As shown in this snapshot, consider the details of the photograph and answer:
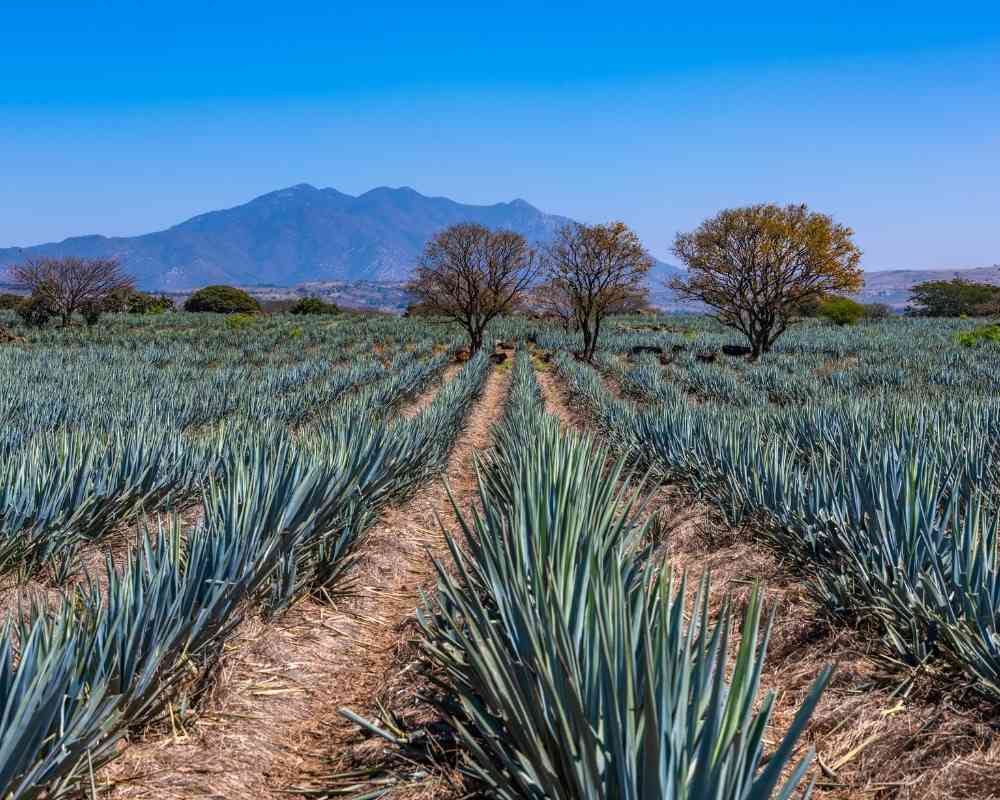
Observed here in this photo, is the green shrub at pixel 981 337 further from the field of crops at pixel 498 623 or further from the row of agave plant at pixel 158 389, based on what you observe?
the field of crops at pixel 498 623

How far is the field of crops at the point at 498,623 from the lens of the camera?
1.71 meters

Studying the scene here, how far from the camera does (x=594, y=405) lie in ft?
37.6

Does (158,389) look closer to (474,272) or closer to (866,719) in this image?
(866,719)

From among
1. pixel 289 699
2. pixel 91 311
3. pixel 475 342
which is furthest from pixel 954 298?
pixel 289 699

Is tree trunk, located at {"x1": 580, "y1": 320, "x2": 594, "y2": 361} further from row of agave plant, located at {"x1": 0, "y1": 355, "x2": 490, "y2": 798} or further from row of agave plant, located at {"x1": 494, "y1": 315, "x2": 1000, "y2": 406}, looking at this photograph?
row of agave plant, located at {"x1": 0, "y1": 355, "x2": 490, "y2": 798}

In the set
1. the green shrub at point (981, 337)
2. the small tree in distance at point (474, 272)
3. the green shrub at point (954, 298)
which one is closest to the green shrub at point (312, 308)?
the small tree in distance at point (474, 272)

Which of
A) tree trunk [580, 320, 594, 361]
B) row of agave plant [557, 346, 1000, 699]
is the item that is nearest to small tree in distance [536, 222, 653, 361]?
tree trunk [580, 320, 594, 361]

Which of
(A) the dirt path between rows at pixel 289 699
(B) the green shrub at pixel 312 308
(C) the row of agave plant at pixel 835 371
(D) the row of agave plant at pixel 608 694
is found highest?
(B) the green shrub at pixel 312 308

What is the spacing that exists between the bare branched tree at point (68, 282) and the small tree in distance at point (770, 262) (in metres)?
26.5

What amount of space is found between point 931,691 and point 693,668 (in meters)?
1.40

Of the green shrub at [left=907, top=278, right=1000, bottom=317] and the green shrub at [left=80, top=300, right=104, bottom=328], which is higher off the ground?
the green shrub at [left=907, top=278, right=1000, bottom=317]

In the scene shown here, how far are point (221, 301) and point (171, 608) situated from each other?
205 ft

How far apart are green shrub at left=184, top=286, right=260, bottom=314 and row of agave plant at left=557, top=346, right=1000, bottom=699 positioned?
2283 inches

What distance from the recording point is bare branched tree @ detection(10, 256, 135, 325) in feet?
107
